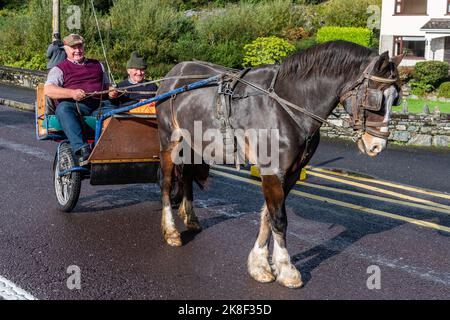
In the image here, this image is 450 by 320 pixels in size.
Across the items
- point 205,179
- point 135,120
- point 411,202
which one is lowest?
point 411,202

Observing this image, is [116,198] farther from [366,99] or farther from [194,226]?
[366,99]

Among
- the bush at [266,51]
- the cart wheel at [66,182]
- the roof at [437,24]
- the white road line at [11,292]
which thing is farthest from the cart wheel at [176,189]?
the roof at [437,24]

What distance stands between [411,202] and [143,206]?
3.79 metres

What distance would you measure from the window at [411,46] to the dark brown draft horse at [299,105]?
33.3 meters

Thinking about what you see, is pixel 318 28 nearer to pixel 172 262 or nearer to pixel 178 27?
pixel 178 27

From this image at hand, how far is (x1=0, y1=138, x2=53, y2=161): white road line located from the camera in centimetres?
1151

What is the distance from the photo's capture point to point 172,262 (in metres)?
6.30

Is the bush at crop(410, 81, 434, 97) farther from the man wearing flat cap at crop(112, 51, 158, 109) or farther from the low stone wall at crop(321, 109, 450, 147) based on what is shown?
the man wearing flat cap at crop(112, 51, 158, 109)

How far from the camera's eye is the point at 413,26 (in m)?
38.2

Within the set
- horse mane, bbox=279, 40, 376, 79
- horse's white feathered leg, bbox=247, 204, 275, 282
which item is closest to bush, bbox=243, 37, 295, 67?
horse mane, bbox=279, 40, 376, 79

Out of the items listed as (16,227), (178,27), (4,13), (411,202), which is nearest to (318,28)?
(178,27)

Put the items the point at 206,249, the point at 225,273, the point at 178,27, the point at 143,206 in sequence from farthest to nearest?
the point at 178,27, the point at 143,206, the point at 206,249, the point at 225,273

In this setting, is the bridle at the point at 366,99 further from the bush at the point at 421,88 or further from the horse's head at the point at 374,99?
the bush at the point at 421,88

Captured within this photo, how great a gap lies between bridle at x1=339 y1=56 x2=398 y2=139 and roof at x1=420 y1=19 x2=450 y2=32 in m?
32.6
